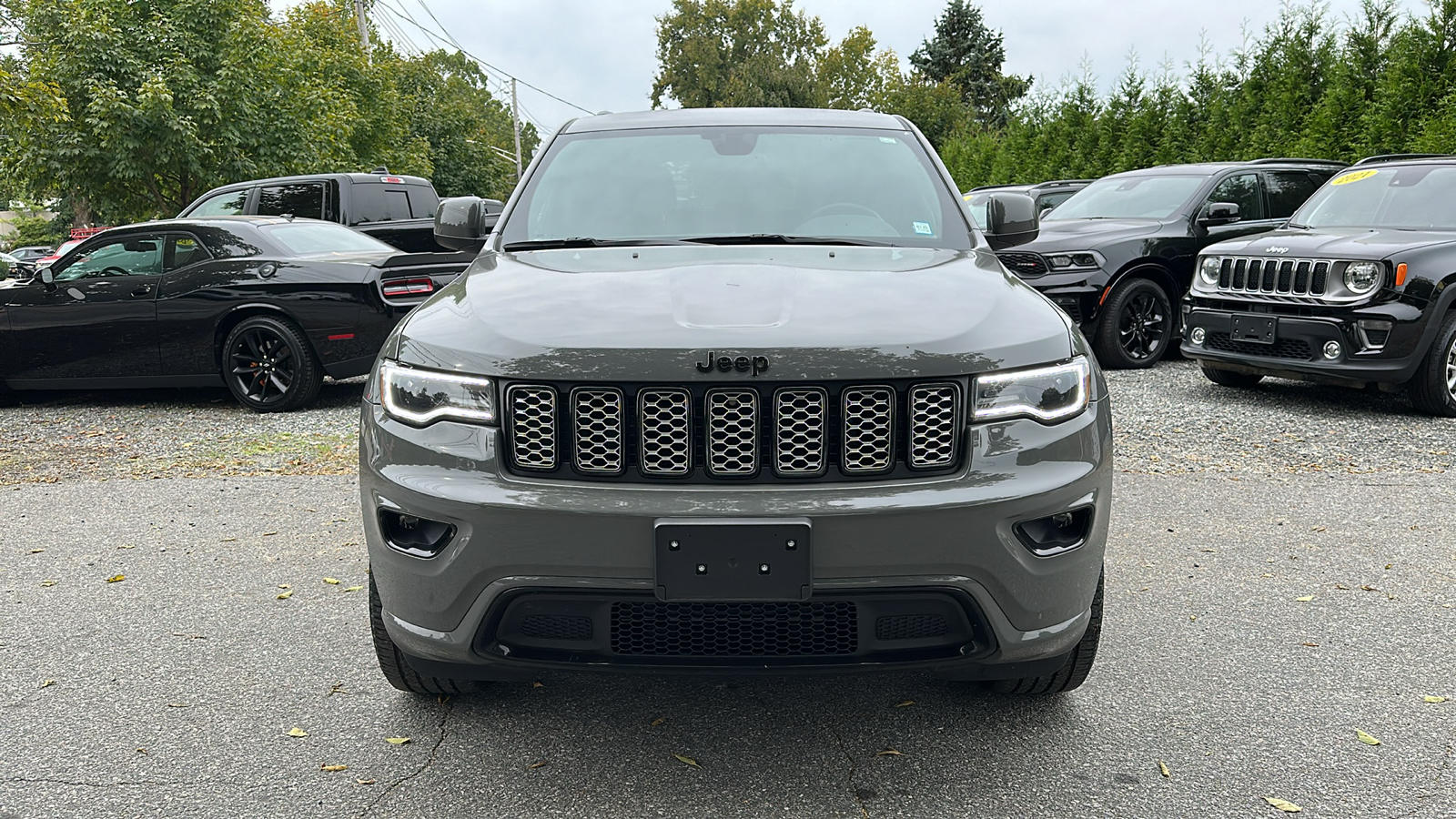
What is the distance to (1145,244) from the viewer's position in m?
9.71

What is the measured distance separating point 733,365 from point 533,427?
0.46 m

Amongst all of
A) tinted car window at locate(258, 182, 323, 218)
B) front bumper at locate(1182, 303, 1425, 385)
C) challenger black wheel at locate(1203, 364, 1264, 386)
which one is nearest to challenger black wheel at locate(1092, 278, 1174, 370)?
challenger black wheel at locate(1203, 364, 1264, 386)

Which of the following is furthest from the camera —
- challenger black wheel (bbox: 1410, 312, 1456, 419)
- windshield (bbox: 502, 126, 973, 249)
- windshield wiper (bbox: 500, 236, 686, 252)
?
challenger black wheel (bbox: 1410, 312, 1456, 419)

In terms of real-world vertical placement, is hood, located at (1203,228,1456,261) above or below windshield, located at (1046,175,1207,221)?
below

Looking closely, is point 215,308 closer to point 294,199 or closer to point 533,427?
point 294,199

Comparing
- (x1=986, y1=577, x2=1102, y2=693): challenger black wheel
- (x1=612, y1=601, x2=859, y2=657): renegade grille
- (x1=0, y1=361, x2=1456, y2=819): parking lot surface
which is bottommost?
(x1=0, y1=361, x2=1456, y2=819): parking lot surface

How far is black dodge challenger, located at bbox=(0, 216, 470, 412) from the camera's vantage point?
8266 mm

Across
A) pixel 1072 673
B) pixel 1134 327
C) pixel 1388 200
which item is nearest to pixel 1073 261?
pixel 1134 327

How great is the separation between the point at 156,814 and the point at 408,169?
3276cm

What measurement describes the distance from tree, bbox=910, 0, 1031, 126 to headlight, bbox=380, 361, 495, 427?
65219 mm

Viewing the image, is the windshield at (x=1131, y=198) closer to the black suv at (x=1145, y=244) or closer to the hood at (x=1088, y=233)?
the black suv at (x=1145, y=244)

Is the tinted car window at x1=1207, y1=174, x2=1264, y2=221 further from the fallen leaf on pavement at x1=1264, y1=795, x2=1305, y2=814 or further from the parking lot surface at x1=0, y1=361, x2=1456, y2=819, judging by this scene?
the fallen leaf on pavement at x1=1264, y1=795, x2=1305, y2=814

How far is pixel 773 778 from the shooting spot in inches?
111

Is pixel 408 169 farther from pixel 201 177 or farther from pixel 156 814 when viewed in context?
pixel 156 814
